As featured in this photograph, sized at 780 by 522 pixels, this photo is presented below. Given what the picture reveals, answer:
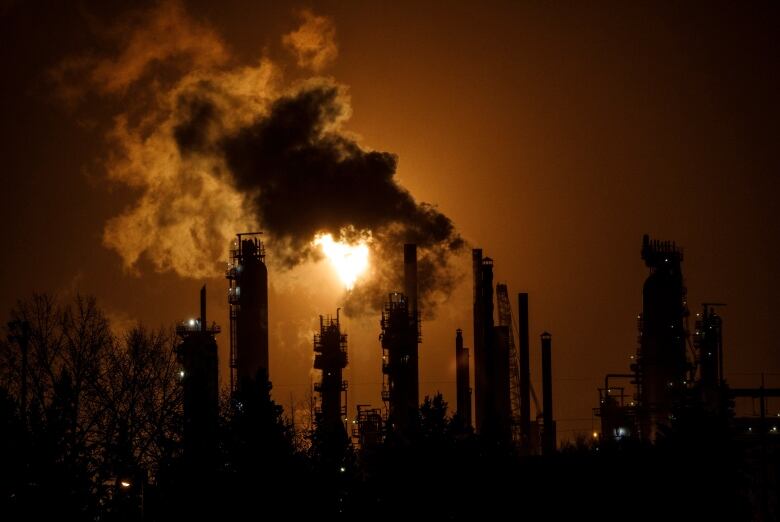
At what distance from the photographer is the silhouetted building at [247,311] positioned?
62281mm

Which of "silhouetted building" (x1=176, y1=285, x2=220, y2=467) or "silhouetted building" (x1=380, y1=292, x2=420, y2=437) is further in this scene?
"silhouetted building" (x1=380, y1=292, x2=420, y2=437)

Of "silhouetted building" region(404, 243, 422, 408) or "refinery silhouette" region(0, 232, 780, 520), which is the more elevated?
"silhouetted building" region(404, 243, 422, 408)

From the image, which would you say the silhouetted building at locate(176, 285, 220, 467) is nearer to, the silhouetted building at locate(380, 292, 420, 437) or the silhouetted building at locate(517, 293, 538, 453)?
the silhouetted building at locate(380, 292, 420, 437)

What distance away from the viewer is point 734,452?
48094 millimetres

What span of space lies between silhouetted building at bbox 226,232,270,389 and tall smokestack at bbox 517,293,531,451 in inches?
740

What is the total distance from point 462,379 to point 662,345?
13.0 metres

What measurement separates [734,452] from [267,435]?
622 inches

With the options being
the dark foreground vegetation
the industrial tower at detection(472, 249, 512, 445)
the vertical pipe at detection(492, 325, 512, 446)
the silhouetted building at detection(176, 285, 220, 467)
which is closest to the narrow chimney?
the silhouetted building at detection(176, 285, 220, 467)

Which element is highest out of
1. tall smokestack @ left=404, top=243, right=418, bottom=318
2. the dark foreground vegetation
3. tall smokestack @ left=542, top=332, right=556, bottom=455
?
tall smokestack @ left=404, top=243, right=418, bottom=318

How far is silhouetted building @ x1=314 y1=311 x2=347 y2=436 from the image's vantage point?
7212 centimetres

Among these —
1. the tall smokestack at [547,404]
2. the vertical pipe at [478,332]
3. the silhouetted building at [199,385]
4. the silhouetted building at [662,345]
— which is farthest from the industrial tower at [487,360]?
the silhouetted building at [199,385]

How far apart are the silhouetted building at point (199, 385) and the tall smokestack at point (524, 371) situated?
19.2 m

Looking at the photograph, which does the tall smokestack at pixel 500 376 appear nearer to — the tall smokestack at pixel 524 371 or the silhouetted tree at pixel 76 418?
the tall smokestack at pixel 524 371

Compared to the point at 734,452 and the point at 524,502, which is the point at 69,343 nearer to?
the point at 524,502
